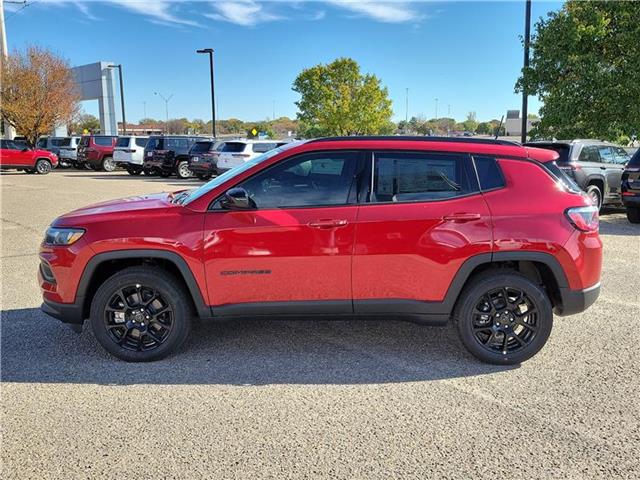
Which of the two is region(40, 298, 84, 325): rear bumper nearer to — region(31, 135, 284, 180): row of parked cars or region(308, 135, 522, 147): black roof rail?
region(308, 135, 522, 147): black roof rail

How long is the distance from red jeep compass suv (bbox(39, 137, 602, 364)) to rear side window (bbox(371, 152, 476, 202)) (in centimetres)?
1

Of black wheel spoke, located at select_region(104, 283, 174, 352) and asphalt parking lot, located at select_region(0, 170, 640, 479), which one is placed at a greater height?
black wheel spoke, located at select_region(104, 283, 174, 352)

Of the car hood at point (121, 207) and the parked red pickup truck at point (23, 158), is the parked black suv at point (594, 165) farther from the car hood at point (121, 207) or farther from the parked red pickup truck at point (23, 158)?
the parked red pickup truck at point (23, 158)

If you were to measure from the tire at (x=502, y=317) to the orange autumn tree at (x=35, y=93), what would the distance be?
37504 millimetres

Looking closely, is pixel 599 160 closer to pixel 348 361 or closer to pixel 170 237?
pixel 348 361

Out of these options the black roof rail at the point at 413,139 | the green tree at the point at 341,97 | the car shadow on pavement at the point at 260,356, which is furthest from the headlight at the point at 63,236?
the green tree at the point at 341,97

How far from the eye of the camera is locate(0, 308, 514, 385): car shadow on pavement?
3.85 metres

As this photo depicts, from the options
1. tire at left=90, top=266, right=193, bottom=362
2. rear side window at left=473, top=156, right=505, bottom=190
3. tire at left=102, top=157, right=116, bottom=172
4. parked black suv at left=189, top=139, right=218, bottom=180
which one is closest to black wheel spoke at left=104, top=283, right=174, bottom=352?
tire at left=90, top=266, right=193, bottom=362

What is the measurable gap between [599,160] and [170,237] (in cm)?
1061

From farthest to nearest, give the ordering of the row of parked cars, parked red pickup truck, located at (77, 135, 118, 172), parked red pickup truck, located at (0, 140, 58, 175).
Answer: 1. parked red pickup truck, located at (77, 135, 118, 172)
2. parked red pickup truck, located at (0, 140, 58, 175)
3. the row of parked cars

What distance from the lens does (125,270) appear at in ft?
13.1

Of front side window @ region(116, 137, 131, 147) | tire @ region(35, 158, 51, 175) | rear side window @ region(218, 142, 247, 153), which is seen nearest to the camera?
rear side window @ region(218, 142, 247, 153)

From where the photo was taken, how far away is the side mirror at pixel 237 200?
12.7ft

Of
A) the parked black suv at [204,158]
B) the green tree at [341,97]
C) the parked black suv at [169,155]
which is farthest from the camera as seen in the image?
the green tree at [341,97]
